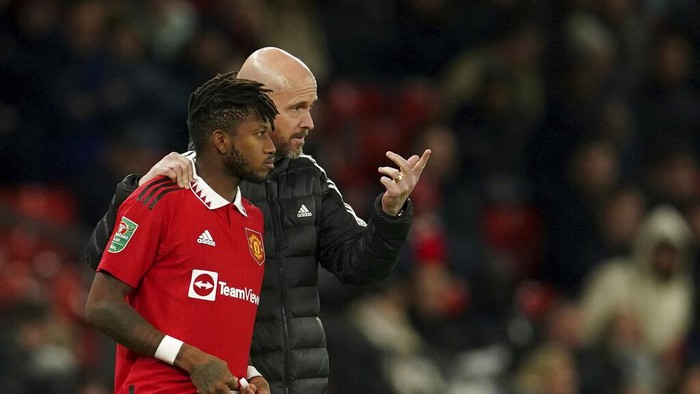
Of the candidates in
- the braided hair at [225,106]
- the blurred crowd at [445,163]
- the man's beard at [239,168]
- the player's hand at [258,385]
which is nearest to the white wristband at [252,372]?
the player's hand at [258,385]

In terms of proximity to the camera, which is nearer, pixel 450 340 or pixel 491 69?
pixel 450 340

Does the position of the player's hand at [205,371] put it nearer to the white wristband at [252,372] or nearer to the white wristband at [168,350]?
the white wristband at [168,350]

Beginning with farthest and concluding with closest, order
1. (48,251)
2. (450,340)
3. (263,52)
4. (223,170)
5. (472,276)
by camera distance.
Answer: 1. (472,276)
2. (450,340)
3. (48,251)
4. (263,52)
5. (223,170)

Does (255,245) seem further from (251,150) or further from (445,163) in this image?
(445,163)

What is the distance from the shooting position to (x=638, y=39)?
11.3 m

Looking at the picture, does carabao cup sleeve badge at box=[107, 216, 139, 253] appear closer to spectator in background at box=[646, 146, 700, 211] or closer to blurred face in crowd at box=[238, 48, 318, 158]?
blurred face in crowd at box=[238, 48, 318, 158]

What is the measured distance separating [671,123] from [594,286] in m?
2.01

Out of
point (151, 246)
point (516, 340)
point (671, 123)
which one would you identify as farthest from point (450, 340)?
point (151, 246)

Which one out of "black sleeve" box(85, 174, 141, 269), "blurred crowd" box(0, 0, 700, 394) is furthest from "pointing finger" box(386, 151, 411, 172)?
"blurred crowd" box(0, 0, 700, 394)

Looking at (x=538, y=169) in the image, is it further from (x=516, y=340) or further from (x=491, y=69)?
(x=516, y=340)

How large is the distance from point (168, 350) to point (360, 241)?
37.4 inches

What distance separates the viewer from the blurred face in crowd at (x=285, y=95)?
4.47m

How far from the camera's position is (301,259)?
446cm

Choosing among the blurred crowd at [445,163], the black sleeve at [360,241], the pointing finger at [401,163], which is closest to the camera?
the pointing finger at [401,163]
